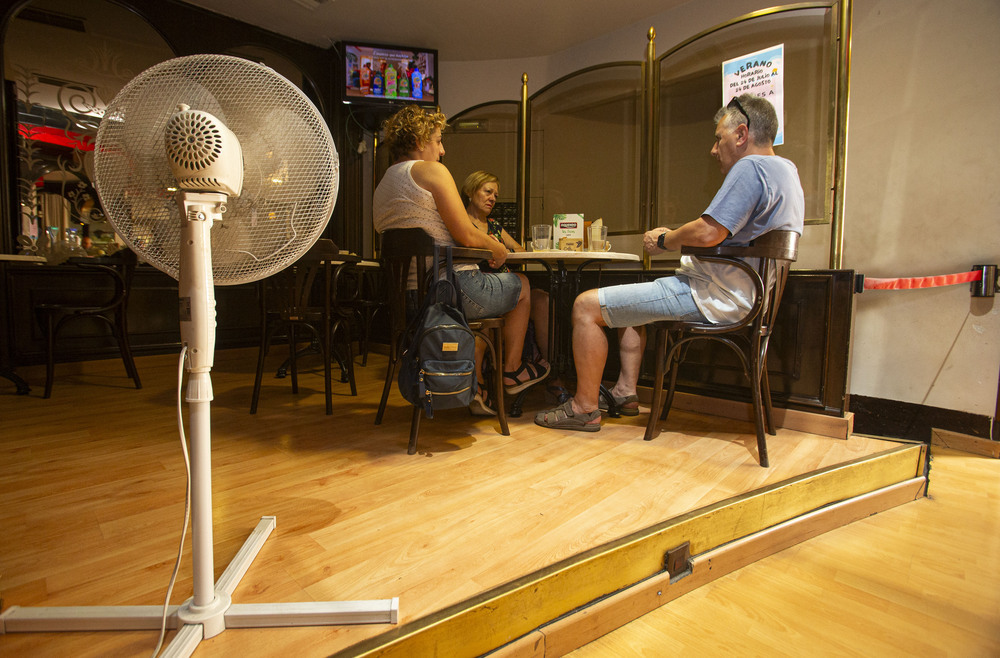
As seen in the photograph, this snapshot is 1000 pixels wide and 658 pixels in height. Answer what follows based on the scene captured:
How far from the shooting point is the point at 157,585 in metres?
1.03

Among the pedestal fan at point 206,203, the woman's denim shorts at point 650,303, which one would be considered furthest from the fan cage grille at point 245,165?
the woman's denim shorts at point 650,303

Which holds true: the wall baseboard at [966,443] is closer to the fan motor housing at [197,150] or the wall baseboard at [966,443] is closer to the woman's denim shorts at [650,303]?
the woman's denim shorts at [650,303]

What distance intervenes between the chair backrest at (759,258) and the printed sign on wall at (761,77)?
3.08 feet

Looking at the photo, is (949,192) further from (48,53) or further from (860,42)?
(48,53)

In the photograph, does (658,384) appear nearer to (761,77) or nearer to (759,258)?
(759,258)

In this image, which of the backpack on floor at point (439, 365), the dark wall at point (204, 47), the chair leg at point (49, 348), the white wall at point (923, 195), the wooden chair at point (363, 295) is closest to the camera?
the backpack on floor at point (439, 365)

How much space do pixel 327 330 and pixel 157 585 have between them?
1.41 metres

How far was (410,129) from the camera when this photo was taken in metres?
2.04

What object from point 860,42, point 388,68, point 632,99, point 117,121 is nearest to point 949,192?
point 860,42

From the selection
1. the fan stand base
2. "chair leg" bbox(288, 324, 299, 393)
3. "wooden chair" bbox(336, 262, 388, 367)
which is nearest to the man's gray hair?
the fan stand base

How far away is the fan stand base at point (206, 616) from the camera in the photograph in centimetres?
88

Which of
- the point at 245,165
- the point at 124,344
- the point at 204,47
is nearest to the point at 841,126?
the point at 245,165

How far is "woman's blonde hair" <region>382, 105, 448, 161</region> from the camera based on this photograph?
6.68ft

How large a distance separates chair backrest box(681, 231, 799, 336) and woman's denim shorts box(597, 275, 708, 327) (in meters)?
0.12
